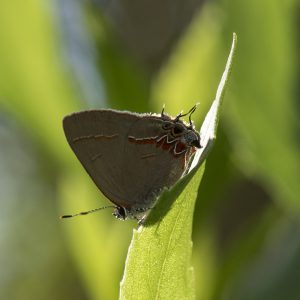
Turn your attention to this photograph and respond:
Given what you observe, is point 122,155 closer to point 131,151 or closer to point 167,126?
point 131,151

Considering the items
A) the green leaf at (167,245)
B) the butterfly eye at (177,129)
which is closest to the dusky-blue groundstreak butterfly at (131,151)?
the butterfly eye at (177,129)

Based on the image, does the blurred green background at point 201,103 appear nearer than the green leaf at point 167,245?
No

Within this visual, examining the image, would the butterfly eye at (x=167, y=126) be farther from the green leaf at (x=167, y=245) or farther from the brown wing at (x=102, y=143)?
the green leaf at (x=167, y=245)

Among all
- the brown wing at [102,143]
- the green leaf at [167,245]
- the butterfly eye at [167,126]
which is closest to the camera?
the green leaf at [167,245]

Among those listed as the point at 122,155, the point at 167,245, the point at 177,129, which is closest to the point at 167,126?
the point at 177,129

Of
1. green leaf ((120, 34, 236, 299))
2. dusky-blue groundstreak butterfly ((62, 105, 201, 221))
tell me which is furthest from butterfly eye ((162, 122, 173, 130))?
green leaf ((120, 34, 236, 299))

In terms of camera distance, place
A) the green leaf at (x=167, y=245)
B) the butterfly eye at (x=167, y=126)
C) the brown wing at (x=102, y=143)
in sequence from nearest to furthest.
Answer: the green leaf at (x=167, y=245) < the brown wing at (x=102, y=143) < the butterfly eye at (x=167, y=126)

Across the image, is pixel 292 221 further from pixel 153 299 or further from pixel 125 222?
pixel 153 299
